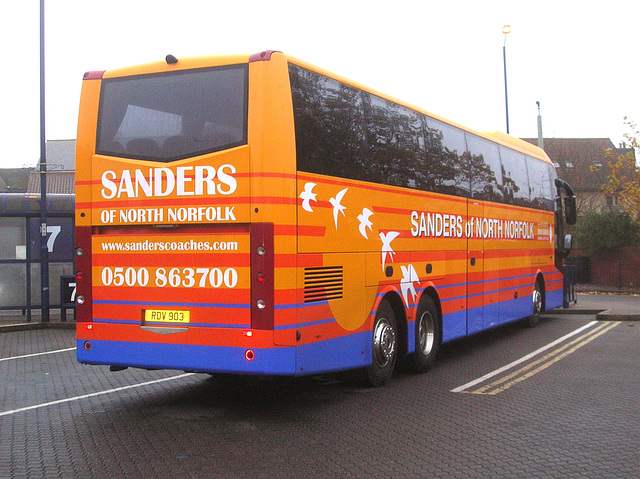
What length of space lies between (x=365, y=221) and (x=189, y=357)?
102 inches

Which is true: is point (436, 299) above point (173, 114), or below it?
below

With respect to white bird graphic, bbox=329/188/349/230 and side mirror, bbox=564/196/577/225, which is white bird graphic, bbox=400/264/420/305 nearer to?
white bird graphic, bbox=329/188/349/230

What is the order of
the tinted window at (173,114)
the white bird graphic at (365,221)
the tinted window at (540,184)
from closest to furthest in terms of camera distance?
Result: 1. the tinted window at (173,114)
2. the white bird graphic at (365,221)
3. the tinted window at (540,184)

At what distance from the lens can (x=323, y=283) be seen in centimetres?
770

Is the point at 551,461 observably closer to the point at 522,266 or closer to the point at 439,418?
the point at 439,418

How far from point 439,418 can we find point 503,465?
1654 millimetres

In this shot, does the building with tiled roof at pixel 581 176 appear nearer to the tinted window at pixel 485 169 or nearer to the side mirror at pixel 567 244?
the side mirror at pixel 567 244

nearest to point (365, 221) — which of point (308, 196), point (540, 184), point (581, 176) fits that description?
point (308, 196)

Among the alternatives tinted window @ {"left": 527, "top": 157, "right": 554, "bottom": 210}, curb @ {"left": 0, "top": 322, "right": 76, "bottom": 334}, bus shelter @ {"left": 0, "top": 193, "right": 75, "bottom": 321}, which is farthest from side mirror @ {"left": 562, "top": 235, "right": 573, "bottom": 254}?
bus shelter @ {"left": 0, "top": 193, "right": 75, "bottom": 321}

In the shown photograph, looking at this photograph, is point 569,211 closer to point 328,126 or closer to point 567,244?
point 567,244

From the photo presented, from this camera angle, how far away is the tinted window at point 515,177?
549 inches

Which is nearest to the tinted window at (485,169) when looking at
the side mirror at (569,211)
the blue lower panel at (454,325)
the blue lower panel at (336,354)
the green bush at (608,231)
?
the blue lower panel at (454,325)

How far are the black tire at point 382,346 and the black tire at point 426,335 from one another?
28.7 inches

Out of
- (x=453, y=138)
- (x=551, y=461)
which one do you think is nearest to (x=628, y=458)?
(x=551, y=461)
